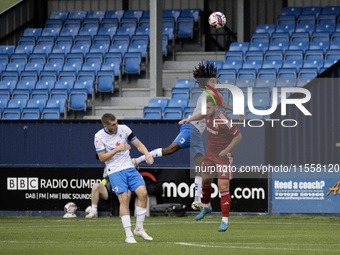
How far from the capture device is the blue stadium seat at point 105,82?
86.6 ft

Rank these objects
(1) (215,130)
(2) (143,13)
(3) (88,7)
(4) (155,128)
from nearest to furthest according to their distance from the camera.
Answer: (1) (215,130), (4) (155,128), (2) (143,13), (3) (88,7)

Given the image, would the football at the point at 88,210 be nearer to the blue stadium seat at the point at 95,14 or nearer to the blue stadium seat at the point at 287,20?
the blue stadium seat at the point at 287,20

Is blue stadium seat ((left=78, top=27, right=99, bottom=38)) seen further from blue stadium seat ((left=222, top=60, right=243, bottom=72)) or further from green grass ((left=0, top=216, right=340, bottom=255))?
green grass ((left=0, top=216, right=340, bottom=255))

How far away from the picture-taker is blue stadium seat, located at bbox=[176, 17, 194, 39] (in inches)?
1150

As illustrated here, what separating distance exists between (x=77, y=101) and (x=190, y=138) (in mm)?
9887

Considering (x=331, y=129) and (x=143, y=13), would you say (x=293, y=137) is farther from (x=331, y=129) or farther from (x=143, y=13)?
(x=143, y=13)

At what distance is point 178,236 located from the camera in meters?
13.5

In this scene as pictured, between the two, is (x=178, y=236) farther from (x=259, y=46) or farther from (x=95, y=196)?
(x=259, y=46)

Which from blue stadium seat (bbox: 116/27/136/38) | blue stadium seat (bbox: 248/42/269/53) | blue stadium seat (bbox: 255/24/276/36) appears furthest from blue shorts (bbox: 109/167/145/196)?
blue stadium seat (bbox: 116/27/136/38)

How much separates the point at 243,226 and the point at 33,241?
202 inches

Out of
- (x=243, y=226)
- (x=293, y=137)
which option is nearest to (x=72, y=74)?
(x=293, y=137)

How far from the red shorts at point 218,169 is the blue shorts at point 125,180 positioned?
6.60 ft

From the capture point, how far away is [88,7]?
33.7m

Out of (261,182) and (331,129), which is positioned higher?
(331,129)
